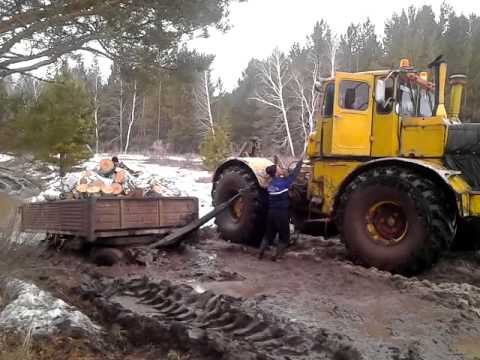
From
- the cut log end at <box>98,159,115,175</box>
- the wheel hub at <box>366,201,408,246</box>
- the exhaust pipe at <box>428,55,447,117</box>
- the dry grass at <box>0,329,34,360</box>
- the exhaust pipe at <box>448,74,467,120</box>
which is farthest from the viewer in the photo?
the cut log end at <box>98,159,115,175</box>

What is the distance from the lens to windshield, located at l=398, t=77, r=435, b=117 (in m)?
7.68

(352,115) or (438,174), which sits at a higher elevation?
(352,115)

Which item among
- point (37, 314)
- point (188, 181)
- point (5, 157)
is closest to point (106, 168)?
point (5, 157)

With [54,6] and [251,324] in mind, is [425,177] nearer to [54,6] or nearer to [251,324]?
[251,324]

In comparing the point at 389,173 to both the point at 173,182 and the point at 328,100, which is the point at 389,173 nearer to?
the point at 328,100

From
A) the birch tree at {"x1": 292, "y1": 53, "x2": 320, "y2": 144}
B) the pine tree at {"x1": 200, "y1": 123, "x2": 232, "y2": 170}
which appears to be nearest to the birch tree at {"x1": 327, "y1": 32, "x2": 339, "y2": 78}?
the birch tree at {"x1": 292, "y1": 53, "x2": 320, "y2": 144}

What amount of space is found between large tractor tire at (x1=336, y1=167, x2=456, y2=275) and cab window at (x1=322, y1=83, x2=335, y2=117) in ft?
4.56

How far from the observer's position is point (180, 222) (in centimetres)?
892

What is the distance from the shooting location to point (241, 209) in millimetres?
9219

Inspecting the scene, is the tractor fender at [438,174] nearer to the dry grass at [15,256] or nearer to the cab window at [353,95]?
the cab window at [353,95]

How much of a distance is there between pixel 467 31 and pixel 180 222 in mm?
39693

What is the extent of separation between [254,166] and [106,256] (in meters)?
2.91

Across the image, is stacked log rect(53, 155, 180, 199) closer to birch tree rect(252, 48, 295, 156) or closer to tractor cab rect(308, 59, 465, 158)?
tractor cab rect(308, 59, 465, 158)

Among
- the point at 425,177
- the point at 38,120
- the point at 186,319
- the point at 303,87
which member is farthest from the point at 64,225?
the point at 303,87
